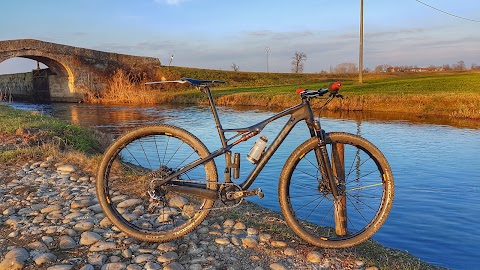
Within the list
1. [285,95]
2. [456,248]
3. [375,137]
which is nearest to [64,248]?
[456,248]

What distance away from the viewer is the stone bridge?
37500mm

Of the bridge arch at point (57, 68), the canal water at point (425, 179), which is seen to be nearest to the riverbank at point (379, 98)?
the canal water at point (425, 179)

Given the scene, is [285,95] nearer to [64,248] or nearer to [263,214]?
[263,214]

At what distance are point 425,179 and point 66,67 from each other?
39.3 meters

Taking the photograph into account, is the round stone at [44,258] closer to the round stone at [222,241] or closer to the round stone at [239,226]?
the round stone at [222,241]

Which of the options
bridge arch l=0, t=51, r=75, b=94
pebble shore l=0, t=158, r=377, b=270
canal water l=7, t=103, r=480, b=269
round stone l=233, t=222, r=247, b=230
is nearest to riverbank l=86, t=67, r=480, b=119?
canal water l=7, t=103, r=480, b=269

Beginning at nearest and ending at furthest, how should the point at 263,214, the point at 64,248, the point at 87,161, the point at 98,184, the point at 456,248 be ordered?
the point at 64,248, the point at 98,184, the point at 263,214, the point at 456,248, the point at 87,161

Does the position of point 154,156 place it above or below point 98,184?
below

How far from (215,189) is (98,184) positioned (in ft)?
4.03

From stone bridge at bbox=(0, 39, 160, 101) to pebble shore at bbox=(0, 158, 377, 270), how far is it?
36.3 meters

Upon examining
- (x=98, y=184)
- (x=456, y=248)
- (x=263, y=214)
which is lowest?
(x=456, y=248)

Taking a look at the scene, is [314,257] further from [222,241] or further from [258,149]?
[258,149]

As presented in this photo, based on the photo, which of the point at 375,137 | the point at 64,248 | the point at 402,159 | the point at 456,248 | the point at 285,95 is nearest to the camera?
the point at 64,248

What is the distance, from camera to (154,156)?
11766 millimetres
